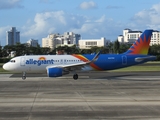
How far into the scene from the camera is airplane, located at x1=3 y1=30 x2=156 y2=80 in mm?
38188

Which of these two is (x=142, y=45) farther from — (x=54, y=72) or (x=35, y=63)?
(x=35, y=63)

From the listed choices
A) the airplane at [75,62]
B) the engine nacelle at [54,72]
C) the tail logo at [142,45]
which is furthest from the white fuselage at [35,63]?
the tail logo at [142,45]

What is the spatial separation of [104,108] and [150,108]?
2.10 metres

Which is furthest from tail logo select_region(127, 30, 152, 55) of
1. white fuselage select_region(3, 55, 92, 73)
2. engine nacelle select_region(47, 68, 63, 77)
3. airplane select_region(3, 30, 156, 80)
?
engine nacelle select_region(47, 68, 63, 77)

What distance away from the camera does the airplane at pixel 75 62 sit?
3819 centimetres

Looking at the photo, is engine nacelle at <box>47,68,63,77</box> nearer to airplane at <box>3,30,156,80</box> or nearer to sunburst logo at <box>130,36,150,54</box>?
airplane at <box>3,30,156,80</box>

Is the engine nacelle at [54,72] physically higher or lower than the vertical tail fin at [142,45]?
lower

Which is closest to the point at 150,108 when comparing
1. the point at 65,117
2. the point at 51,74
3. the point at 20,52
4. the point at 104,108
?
the point at 104,108

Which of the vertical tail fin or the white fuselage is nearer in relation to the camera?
the white fuselage

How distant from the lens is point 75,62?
39.0 metres

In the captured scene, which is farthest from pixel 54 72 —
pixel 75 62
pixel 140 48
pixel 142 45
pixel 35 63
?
pixel 142 45

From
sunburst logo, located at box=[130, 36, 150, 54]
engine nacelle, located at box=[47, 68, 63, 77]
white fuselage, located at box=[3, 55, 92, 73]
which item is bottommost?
engine nacelle, located at box=[47, 68, 63, 77]

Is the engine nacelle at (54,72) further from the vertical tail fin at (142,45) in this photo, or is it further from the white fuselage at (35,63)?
the vertical tail fin at (142,45)

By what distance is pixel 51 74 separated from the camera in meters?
36.1
